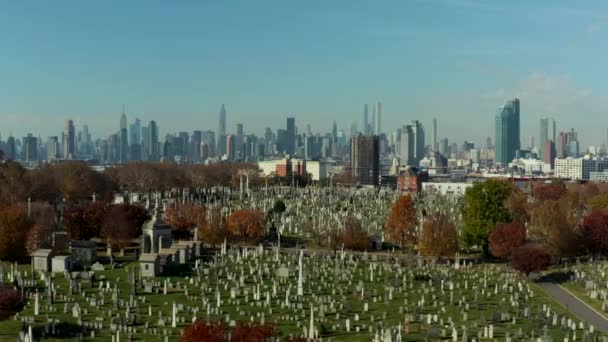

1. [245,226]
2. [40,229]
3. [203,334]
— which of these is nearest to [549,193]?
[245,226]

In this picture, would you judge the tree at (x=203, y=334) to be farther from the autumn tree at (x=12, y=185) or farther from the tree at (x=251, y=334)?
the autumn tree at (x=12, y=185)

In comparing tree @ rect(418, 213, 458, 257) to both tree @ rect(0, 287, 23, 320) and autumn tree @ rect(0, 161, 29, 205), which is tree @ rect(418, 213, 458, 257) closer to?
tree @ rect(0, 287, 23, 320)

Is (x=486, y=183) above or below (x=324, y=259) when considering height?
above

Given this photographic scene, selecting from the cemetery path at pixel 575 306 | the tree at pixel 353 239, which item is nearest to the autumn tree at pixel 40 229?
the tree at pixel 353 239

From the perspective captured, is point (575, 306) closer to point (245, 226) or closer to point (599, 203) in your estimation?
point (245, 226)

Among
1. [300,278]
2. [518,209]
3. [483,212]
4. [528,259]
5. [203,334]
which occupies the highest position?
[483,212]

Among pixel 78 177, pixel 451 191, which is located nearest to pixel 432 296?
pixel 78 177

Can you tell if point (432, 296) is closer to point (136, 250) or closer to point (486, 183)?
point (486, 183)
